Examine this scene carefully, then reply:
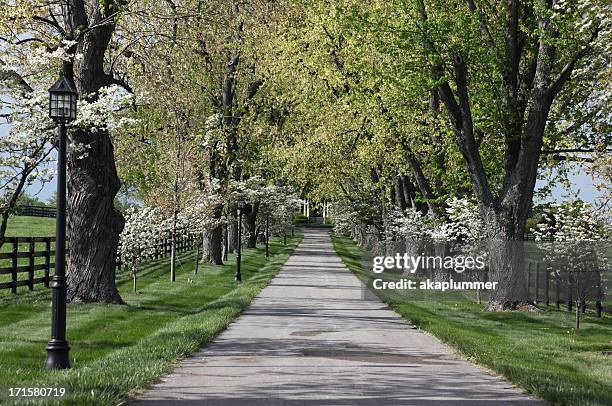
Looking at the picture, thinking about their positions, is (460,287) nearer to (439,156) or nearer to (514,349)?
(439,156)

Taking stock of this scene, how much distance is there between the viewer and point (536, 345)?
680 inches

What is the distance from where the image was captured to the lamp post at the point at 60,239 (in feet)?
40.4

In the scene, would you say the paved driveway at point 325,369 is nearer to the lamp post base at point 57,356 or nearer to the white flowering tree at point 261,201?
the lamp post base at point 57,356

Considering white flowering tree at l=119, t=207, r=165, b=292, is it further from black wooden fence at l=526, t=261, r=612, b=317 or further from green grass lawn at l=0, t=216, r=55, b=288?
black wooden fence at l=526, t=261, r=612, b=317

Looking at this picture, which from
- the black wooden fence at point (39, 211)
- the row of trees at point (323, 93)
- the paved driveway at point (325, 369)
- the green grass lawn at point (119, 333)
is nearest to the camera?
the paved driveway at point (325, 369)

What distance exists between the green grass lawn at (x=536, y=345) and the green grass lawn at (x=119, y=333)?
191 inches

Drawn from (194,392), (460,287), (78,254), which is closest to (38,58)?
(78,254)

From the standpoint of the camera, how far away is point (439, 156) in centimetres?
3191

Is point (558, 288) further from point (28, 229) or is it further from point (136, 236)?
point (28, 229)

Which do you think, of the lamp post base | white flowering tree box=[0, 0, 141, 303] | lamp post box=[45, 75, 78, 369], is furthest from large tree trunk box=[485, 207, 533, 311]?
the lamp post base

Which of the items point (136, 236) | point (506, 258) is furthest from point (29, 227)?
point (506, 258)

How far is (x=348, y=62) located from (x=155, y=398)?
23.4 meters

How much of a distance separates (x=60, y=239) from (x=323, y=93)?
82.7 feet

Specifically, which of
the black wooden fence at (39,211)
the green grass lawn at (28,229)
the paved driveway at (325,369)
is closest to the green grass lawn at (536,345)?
the paved driveway at (325,369)
